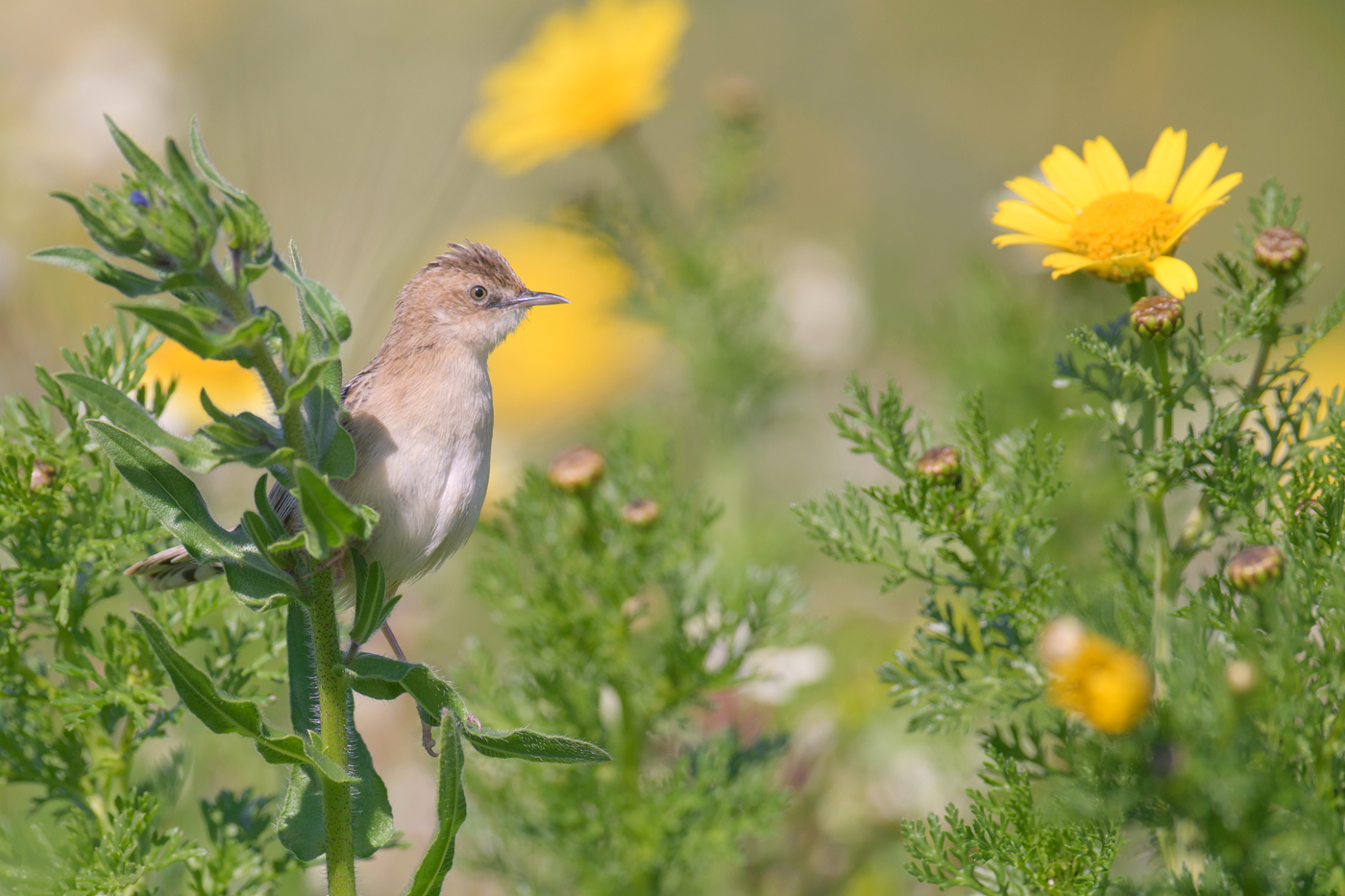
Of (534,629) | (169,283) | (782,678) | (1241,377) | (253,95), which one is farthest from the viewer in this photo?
(1241,377)

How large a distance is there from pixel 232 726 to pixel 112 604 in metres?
2.24

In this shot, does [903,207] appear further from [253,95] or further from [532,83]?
[253,95]

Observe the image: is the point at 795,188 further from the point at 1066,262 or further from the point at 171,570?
the point at 171,570

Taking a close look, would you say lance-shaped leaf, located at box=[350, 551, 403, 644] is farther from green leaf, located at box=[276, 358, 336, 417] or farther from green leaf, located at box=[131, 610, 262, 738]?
green leaf, located at box=[276, 358, 336, 417]

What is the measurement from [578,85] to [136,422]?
10.9 ft

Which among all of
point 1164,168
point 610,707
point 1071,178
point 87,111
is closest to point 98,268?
point 1071,178

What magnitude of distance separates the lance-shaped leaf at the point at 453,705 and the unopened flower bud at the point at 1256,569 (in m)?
0.92

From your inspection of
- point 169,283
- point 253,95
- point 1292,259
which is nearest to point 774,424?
point 253,95

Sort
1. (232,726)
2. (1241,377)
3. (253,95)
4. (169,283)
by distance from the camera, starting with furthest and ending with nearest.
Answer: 1. (1241,377)
2. (253,95)
3. (232,726)
4. (169,283)

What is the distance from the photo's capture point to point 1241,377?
4.43m

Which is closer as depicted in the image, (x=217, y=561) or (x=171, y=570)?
(x=217, y=561)

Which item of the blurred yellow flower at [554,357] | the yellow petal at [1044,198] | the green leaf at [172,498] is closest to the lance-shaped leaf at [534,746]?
the green leaf at [172,498]

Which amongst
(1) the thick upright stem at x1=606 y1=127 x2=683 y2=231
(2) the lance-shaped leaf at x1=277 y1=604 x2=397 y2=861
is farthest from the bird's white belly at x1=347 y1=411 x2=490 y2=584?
(1) the thick upright stem at x1=606 y1=127 x2=683 y2=231

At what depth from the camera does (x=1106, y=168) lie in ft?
6.89
